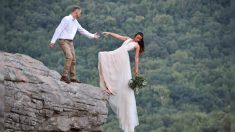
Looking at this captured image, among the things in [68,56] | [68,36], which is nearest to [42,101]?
[68,56]

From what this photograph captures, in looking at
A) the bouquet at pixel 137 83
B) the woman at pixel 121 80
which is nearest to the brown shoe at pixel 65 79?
the woman at pixel 121 80

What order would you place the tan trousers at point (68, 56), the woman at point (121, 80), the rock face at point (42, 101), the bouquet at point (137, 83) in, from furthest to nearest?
the woman at point (121, 80) → the bouquet at point (137, 83) → the tan trousers at point (68, 56) → the rock face at point (42, 101)

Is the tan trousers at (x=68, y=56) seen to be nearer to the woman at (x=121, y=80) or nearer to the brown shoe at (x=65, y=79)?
the brown shoe at (x=65, y=79)

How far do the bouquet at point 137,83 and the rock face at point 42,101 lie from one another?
2.94 ft

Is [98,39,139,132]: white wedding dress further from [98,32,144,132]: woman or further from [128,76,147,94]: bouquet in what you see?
[128,76,147,94]: bouquet

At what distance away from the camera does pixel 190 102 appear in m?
86.6

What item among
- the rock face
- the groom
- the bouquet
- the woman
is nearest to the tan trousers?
the groom

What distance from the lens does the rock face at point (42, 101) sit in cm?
2384

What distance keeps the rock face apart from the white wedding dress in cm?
35

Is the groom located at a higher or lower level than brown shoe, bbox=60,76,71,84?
higher

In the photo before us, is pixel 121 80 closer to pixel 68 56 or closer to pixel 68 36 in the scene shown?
pixel 68 56

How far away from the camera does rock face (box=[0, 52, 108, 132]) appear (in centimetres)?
2384

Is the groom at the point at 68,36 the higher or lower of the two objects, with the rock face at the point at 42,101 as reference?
higher

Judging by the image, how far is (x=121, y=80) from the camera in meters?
25.8
